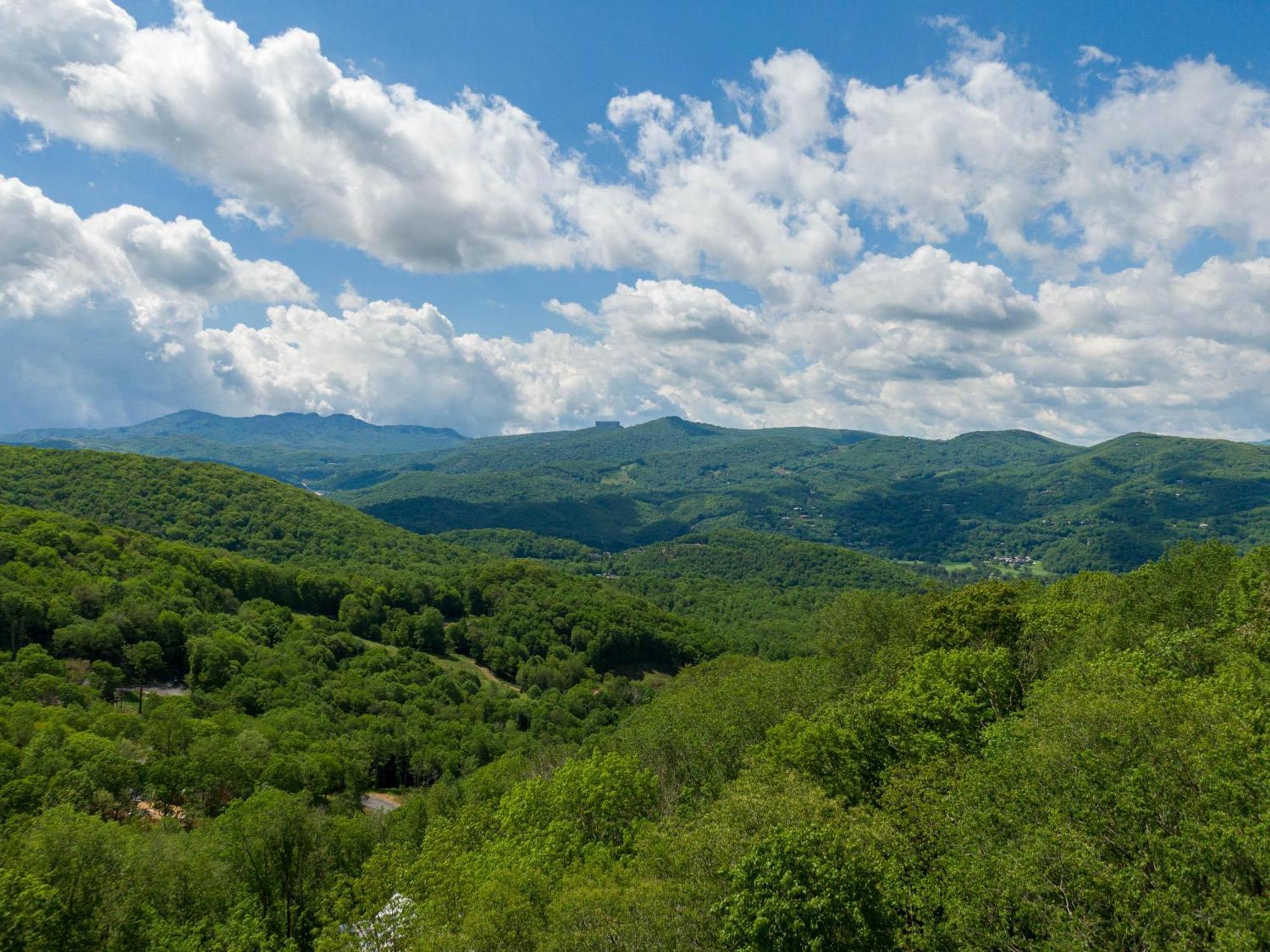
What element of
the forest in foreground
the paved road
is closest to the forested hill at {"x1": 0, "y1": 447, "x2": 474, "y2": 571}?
the forest in foreground

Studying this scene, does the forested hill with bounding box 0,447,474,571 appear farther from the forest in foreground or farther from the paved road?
the paved road

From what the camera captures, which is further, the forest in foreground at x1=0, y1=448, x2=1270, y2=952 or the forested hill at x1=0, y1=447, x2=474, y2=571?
the forested hill at x1=0, y1=447, x2=474, y2=571

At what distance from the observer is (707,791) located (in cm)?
3897

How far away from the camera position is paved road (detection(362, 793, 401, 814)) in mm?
67312

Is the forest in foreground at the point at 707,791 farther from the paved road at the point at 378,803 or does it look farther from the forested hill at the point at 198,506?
the forested hill at the point at 198,506

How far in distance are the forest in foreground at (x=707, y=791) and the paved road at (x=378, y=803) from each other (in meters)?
0.74

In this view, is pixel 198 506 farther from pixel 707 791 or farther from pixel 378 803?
pixel 707 791

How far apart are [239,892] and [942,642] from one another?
5144cm

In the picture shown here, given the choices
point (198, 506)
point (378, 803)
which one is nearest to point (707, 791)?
point (378, 803)

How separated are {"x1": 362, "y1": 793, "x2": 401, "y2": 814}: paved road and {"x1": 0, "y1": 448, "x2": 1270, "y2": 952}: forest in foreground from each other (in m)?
0.74

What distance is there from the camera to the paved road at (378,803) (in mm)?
67312

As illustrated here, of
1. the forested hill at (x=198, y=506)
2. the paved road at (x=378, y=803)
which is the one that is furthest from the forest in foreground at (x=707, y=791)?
the forested hill at (x=198, y=506)

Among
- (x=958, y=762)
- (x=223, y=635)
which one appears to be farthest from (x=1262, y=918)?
(x=223, y=635)

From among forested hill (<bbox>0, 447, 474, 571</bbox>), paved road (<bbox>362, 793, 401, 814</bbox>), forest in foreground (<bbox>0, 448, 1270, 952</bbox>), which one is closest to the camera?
forest in foreground (<bbox>0, 448, 1270, 952</bbox>)
